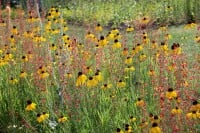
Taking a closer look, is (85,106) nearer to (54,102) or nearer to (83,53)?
(54,102)

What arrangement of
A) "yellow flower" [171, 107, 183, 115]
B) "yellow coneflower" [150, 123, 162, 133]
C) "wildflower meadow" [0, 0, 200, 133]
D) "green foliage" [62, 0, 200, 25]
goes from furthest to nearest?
1. "green foliage" [62, 0, 200, 25]
2. "wildflower meadow" [0, 0, 200, 133]
3. "yellow flower" [171, 107, 183, 115]
4. "yellow coneflower" [150, 123, 162, 133]

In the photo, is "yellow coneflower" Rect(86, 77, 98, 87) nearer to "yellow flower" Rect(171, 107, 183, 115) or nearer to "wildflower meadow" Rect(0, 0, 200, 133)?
"wildflower meadow" Rect(0, 0, 200, 133)

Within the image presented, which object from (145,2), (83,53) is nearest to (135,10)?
(145,2)

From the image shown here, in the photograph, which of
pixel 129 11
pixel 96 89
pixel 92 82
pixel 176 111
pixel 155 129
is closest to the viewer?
pixel 155 129

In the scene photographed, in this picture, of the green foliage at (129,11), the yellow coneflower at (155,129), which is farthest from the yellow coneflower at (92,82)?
the green foliage at (129,11)

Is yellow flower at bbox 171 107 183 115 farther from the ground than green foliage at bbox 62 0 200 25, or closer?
closer

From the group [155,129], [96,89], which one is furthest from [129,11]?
[155,129]

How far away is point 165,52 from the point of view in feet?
17.4

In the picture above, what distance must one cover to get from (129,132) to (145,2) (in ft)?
27.3

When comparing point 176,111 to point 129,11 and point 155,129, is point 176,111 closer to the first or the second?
point 155,129

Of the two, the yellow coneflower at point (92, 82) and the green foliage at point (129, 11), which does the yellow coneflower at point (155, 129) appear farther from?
the green foliage at point (129, 11)

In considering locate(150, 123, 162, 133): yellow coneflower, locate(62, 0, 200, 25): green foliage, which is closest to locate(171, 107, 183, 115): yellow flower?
locate(150, 123, 162, 133): yellow coneflower

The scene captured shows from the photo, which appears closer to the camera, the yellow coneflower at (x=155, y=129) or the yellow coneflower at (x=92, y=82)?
the yellow coneflower at (x=155, y=129)

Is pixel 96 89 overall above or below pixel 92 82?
A: below
